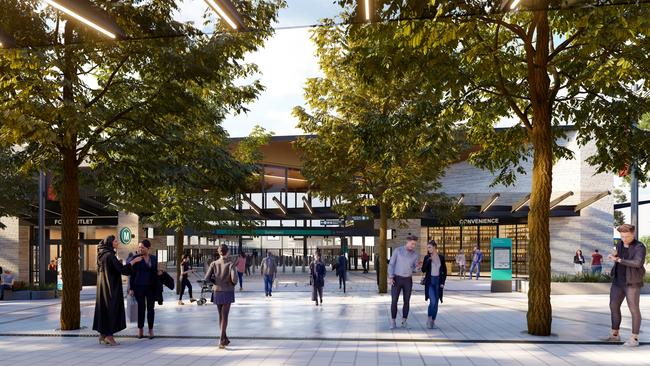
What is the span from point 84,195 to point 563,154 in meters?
28.0

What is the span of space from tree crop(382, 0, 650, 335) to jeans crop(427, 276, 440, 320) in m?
1.85

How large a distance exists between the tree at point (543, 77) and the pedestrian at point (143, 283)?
5.83 metres

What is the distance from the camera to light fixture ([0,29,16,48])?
10.4 meters

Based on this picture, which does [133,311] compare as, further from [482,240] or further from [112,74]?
[482,240]

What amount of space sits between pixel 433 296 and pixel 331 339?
2608 mm

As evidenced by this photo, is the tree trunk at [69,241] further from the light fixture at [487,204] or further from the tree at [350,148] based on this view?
the light fixture at [487,204]

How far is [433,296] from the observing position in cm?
1297

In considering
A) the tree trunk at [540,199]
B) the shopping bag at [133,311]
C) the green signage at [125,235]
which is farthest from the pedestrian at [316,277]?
the green signage at [125,235]

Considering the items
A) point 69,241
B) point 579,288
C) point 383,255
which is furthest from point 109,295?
point 579,288

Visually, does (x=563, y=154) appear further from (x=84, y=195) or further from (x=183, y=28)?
(x=84, y=195)

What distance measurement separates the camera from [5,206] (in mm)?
25922

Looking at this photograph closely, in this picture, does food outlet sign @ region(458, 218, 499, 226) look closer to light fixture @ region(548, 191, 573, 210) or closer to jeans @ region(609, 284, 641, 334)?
light fixture @ region(548, 191, 573, 210)

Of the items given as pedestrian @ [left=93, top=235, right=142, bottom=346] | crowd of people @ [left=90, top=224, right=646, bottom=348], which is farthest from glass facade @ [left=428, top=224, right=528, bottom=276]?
pedestrian @ [left=93, top=235, right=142, bottom=346]

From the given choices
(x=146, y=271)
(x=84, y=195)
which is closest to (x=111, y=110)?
(x=146, y=271)
